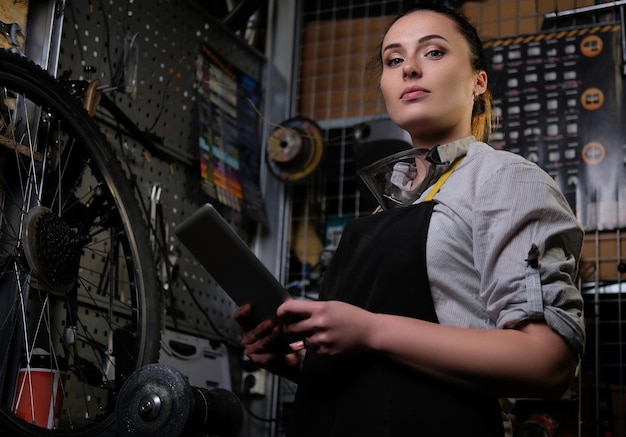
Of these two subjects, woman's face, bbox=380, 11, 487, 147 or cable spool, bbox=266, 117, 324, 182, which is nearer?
woman's face, bbox=380, 11, 487, 147

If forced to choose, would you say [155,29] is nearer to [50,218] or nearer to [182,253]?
[182,253]

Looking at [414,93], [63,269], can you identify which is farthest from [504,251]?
[63,269]

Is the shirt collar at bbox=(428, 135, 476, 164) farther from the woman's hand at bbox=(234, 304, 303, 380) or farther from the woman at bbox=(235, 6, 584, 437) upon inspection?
the woman's hand at bbox=(234, 304, 303, 380)

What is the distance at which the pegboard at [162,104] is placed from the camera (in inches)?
97.7

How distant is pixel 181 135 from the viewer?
288cm

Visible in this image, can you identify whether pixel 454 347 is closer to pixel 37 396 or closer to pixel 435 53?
pixel 435 53

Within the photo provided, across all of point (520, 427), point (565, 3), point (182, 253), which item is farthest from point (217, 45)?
point (520, 427)

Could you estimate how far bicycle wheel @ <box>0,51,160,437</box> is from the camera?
1.97m

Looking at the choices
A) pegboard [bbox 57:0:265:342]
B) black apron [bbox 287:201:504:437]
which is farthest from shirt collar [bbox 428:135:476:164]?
pegboard [bbox 57:0:265:342]

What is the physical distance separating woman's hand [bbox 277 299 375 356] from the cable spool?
6.78 ft

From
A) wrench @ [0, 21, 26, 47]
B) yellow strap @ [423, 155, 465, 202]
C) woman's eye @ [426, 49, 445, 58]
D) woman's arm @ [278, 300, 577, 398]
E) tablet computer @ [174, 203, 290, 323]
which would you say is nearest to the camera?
woman's arm @ [278, 300, 577, 398]

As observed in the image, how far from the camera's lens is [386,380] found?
1.14 m

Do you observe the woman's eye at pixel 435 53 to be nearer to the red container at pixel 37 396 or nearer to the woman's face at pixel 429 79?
the woman's face at pixel 429 79

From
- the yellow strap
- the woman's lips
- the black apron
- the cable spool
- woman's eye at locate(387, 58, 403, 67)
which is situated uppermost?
the cable spool
